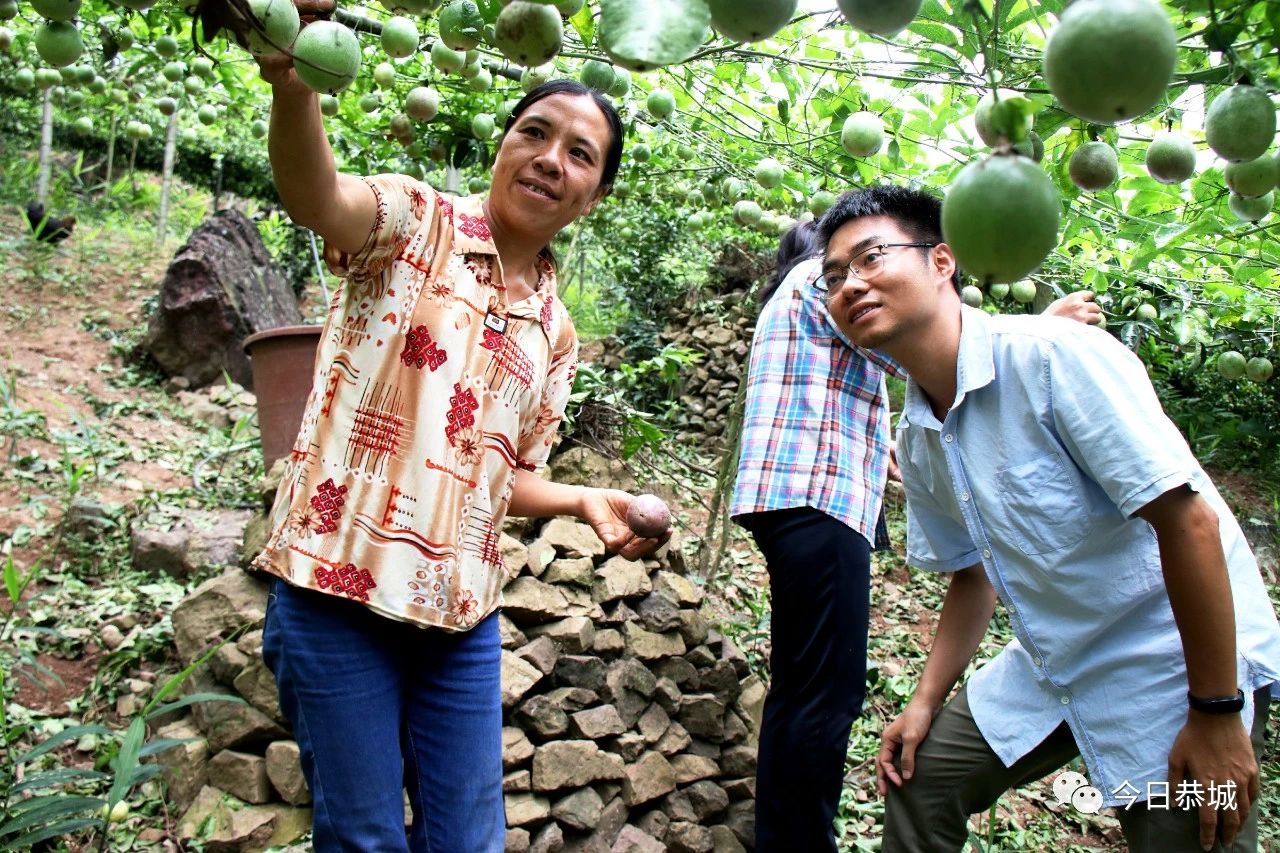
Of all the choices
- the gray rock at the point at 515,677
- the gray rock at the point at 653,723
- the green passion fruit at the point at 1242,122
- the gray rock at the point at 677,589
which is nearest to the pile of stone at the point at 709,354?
the gray rock at the point at 677,589

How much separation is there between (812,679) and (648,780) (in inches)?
33.9

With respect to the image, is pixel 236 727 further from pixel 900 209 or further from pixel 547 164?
pixel 900 209

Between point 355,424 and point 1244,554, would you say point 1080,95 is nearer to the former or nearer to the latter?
point 355,424

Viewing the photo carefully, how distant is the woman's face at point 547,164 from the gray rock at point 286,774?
1725 millimetres

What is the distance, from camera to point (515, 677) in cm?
275

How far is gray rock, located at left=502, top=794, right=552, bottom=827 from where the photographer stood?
2.48 meters

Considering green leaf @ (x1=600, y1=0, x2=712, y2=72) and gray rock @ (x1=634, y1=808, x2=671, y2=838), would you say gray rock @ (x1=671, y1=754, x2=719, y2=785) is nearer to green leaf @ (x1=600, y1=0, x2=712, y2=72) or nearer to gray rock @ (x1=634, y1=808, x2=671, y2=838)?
gray rock @ (x1=634, y1=808, x2=671, y2=838)

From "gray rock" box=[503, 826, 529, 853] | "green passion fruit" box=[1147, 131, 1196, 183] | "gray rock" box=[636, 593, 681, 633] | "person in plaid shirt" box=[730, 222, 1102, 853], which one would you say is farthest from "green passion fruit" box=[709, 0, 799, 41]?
"gray rock" box=[636, 593, 681, 633]

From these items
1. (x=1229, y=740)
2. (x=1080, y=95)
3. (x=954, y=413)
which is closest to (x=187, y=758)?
(x=954, y=413)

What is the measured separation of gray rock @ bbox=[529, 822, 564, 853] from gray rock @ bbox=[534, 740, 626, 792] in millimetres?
114

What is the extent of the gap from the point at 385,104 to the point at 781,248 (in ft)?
5.57

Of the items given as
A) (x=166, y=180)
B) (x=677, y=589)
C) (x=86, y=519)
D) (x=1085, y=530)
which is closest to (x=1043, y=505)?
(x=1085, y=530)

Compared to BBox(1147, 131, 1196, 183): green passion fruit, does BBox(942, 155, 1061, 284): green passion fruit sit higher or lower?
lower

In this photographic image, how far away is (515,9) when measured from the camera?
25.7 inches
